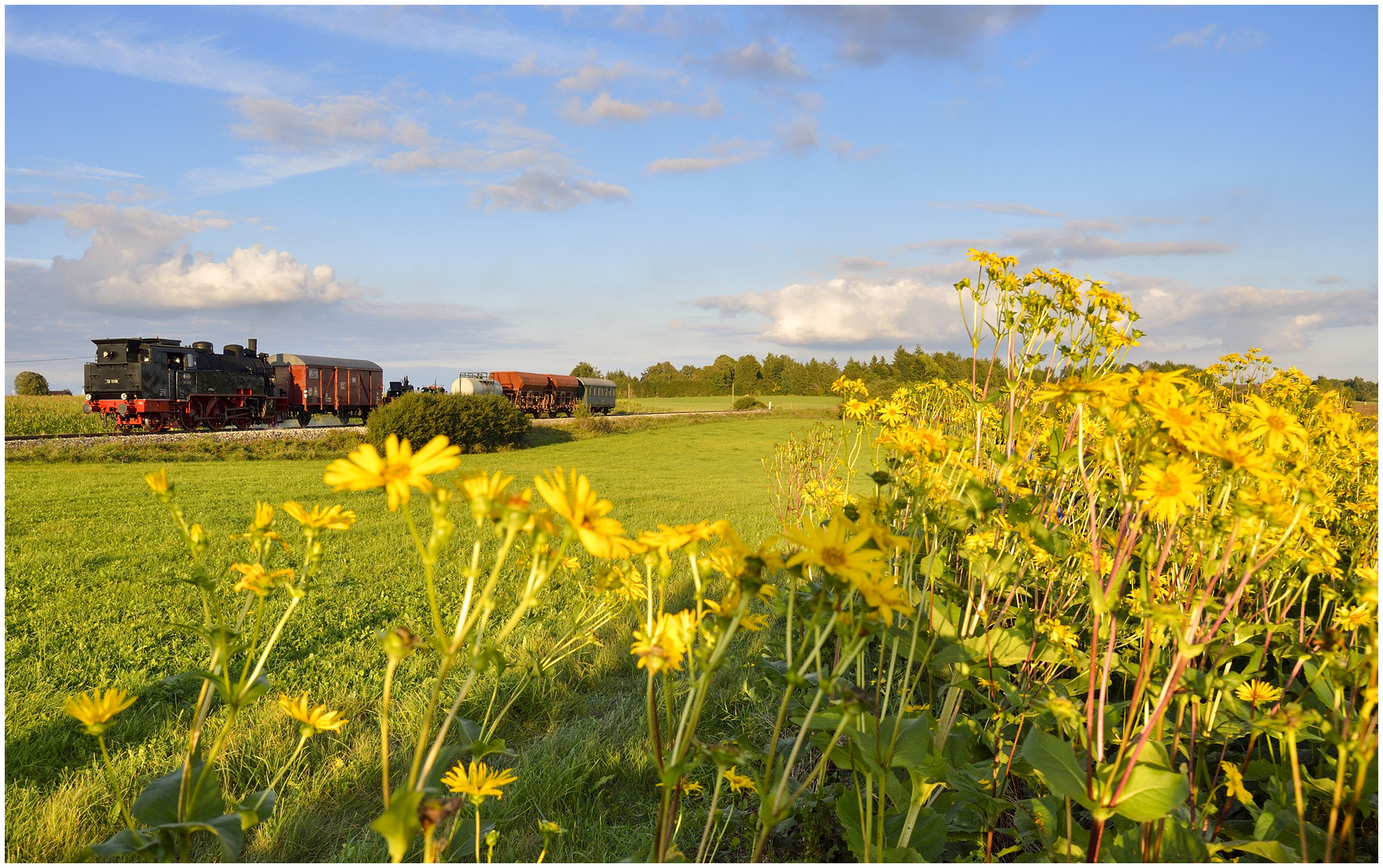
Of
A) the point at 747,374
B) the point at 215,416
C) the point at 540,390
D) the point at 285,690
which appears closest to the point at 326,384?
the point at 215,416

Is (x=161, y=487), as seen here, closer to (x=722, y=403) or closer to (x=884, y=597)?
(x=884, y=597)

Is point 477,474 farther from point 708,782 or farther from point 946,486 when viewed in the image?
point 708,782

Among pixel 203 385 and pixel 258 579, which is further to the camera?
pixel 203 385

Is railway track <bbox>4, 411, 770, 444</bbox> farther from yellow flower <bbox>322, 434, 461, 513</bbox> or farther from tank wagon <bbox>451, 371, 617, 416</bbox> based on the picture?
yellow flower <bbox>322, 434, 461, 513</bbox>

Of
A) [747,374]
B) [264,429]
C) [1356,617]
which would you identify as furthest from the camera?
→ [747,374]

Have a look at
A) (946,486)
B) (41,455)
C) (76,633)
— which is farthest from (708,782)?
(41,455)

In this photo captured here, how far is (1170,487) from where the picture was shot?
134 centimetres

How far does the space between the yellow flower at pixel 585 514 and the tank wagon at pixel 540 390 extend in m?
25.3

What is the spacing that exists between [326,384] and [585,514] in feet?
79.4

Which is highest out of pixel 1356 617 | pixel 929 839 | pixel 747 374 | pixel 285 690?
pixel 747 374

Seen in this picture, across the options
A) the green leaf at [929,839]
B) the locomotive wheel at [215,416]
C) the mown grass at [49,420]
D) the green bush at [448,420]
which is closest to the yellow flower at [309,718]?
the green leaf at [929,839]

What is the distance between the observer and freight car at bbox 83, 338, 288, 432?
54.2ft

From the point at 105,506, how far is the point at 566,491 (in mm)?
8877

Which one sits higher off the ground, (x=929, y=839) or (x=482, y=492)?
(x=482, y=492)
